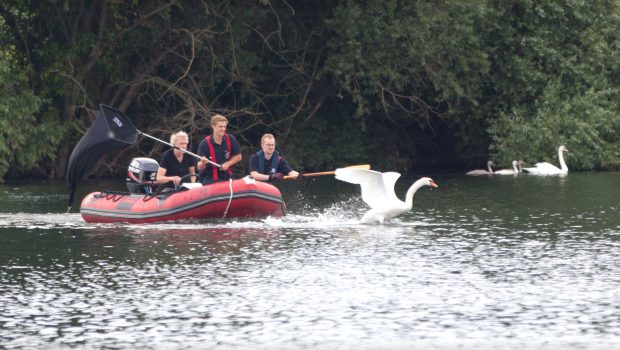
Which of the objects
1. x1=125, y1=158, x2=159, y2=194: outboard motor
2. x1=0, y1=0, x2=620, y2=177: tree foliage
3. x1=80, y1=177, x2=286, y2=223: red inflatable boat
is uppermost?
x1=0, y1=0, x2=620, y2=177: tree foliage

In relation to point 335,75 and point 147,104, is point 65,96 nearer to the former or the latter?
point 147,104

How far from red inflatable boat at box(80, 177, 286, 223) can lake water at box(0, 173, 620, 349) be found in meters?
0.21

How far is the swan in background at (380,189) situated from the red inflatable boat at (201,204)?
4.52 feet

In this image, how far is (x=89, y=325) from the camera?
445 inches

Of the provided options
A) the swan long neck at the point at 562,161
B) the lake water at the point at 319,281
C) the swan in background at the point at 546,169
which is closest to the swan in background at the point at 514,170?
the swan in background at the point at 546,169

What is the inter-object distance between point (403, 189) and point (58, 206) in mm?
8416

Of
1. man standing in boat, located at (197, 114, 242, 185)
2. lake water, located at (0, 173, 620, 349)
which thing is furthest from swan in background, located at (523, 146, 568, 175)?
man standing in boat, located at (197, 114, 242, 185)

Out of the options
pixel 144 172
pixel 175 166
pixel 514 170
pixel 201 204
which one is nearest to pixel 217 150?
pixel 175 166

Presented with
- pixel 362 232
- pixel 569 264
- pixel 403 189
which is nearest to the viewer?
pixel 569 264

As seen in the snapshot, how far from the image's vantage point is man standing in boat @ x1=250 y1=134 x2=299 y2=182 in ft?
68.0

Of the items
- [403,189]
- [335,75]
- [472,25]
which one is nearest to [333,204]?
[403,189]

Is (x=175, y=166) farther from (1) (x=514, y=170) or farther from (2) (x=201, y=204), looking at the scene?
(1) (x=514, y=170)

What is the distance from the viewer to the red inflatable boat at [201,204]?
66.1 ft

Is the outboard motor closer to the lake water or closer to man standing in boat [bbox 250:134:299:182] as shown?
the lake water
